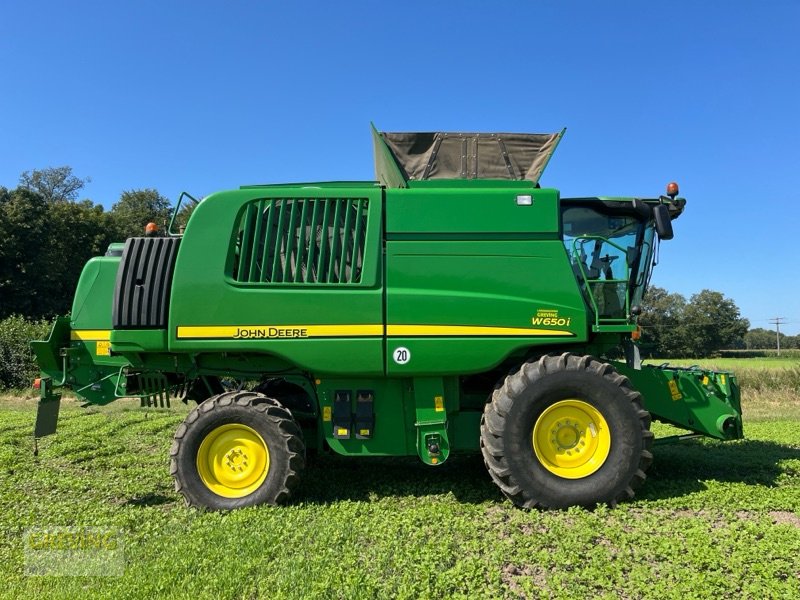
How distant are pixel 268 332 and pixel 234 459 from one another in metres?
1.26

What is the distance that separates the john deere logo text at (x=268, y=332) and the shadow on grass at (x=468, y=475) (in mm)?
1607

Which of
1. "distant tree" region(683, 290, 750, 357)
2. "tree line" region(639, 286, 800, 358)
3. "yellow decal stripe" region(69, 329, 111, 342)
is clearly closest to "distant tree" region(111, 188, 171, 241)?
"yellow decal stripe" region(69, 329, 111, 342)

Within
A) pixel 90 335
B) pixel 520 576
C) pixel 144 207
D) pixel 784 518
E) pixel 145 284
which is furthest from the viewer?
pixel 144 207

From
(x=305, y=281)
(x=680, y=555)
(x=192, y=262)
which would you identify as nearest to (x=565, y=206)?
(x=305, y=281)

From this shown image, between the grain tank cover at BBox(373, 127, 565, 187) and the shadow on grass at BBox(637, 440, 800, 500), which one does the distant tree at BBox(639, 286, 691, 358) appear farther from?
the grain tank cover at BBox(373, 127, 565, 187)

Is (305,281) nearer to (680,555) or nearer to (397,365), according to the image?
(397,365)

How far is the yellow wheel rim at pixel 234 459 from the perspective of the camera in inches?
198

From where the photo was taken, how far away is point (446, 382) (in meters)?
5.27

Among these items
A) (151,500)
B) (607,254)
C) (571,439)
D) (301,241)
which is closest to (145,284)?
(301,241)

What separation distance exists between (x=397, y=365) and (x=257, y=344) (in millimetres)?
1331

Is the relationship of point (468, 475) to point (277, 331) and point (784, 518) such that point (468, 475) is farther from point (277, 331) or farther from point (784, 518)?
point (784, 518)

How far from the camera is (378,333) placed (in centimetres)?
500

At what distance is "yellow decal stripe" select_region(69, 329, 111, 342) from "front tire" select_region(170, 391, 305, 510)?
4.37 ft

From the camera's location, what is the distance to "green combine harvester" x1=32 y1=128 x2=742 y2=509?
4.95m
